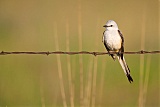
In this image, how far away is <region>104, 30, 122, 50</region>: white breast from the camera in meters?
8.45

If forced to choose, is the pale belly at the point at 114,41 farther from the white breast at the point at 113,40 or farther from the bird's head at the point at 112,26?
the bird's head at the point at 112,26

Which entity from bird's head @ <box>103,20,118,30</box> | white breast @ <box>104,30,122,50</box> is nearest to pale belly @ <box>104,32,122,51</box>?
white breast @ <box>104,30,122,50</box>

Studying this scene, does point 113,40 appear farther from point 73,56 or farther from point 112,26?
Answer: point 73,56

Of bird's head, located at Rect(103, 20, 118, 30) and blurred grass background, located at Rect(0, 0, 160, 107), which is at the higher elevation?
bird's head, located at Rect(103, 20, 118, 30)

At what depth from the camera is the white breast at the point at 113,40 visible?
333 inches

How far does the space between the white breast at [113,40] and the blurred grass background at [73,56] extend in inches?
7.6

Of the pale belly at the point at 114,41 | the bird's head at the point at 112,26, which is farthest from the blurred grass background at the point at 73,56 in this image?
the bird's head at the point at 112,26

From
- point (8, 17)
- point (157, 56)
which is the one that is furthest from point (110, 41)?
point (8, 17)

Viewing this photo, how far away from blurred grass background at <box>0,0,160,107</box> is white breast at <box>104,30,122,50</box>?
0.19 metres

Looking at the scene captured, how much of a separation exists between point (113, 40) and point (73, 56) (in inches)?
161

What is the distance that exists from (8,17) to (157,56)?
4471mm

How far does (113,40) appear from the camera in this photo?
333 inches

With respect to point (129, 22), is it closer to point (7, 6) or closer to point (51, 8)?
point (51, 8)

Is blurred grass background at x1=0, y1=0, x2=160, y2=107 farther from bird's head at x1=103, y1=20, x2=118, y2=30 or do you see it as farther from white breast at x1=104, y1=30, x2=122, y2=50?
bird's head at x1=103, y1=20, x2=118, y2=30
